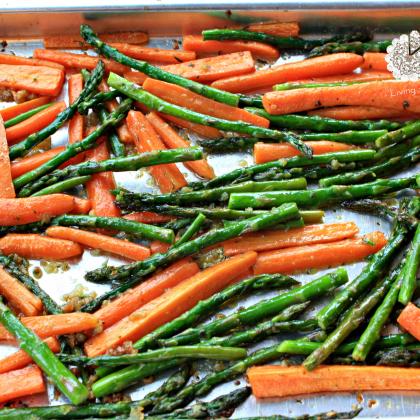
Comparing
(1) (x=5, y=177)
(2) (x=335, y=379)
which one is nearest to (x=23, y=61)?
(1) (x=5, y=177)

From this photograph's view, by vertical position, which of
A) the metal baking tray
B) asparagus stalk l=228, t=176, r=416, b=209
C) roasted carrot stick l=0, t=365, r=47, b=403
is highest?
the metal baking tray

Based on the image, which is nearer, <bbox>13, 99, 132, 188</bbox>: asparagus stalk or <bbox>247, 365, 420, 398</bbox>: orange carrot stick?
<bbox>247, 365, 420, 398</bbox>: orange carrot stick

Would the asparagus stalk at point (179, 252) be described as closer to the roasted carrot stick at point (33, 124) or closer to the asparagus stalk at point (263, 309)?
the asparagus stalk at point (263, 309)

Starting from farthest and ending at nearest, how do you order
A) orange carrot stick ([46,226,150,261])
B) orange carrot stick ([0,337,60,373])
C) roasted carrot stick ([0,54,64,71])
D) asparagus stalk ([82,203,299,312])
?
roasted carrot stick ([0,54,64,71]) < orange carrot stick ([46,226,150,261]) < asparagus stalk ([82,203,299,312]) < orange carrot stick ([0,337,60,373])

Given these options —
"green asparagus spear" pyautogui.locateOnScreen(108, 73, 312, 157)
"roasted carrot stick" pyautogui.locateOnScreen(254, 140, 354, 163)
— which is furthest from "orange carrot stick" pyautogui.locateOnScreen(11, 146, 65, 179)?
"roasted carrot stick" pyautogui.locateOnScreen(254, 140, 354, 163)

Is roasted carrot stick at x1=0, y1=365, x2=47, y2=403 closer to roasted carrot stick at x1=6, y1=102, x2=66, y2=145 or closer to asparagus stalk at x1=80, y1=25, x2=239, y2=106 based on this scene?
roasted carrot stick at x1=6, y1=102, x2=66, y2=145

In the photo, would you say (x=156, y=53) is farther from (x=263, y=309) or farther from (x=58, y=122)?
(x=263, y=309)
